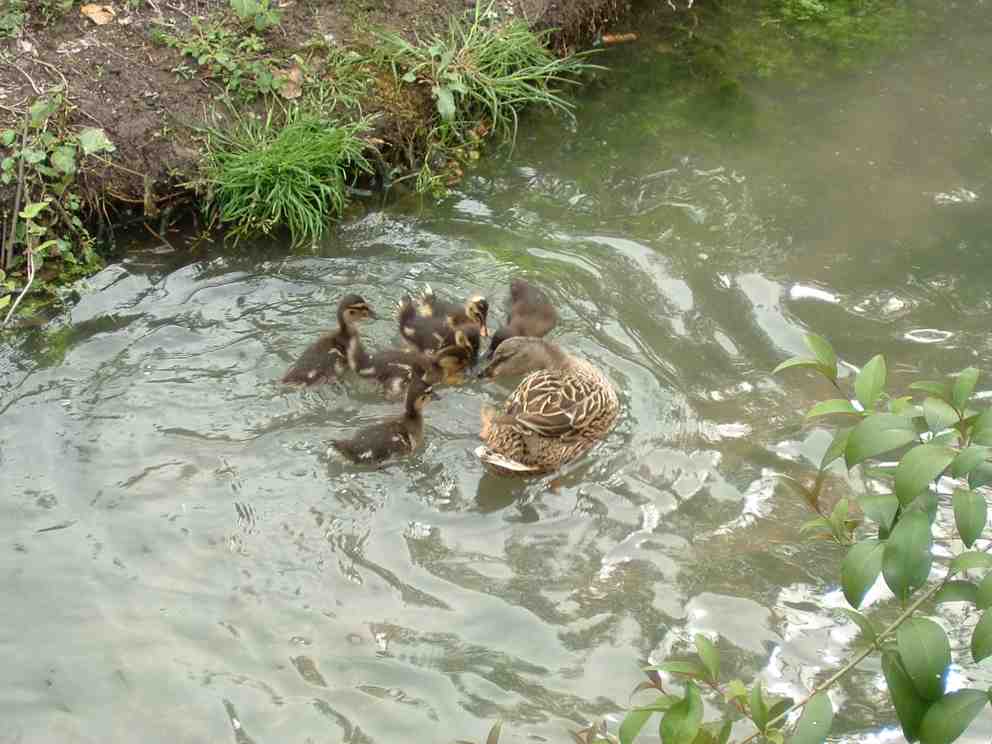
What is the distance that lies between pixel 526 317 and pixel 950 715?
11.4ft

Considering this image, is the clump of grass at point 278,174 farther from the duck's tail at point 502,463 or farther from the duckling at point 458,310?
the duck's tail at point 502,463

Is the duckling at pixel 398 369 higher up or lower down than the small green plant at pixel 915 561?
lower down

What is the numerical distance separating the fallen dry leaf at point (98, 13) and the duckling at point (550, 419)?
3468mm

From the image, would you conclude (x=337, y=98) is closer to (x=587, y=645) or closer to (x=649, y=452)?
(x=649, y=452)

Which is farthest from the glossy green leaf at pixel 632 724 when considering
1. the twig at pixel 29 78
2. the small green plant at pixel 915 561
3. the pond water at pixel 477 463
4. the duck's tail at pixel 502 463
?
the twig at pixel 29 78

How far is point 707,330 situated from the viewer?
5.57 metres

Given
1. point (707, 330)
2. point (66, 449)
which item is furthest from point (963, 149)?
point (66, 449)

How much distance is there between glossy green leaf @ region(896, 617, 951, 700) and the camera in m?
2.18

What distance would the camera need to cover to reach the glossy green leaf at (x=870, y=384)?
247 cm

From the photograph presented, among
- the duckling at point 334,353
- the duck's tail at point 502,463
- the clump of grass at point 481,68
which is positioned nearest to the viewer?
the duck's tail at point 502,463

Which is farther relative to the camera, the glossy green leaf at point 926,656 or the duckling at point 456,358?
the duckling at point 456,358

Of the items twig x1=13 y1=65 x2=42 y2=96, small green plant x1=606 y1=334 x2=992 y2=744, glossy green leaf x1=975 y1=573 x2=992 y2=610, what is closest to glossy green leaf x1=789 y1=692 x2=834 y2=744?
small green plant x1=606 y1=334 x2=992 y2=744

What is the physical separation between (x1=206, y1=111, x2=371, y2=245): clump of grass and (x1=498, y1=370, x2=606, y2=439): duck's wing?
1.79 m

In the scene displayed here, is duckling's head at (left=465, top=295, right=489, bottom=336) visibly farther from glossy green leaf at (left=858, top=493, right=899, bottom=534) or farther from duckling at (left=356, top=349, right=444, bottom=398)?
glossy green leaf at (left=858, top=493, right=899, bottom=534)
